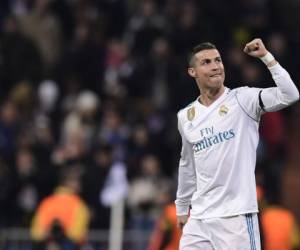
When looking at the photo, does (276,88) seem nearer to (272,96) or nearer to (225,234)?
(272,96)

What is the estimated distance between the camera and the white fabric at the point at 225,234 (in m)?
9.86

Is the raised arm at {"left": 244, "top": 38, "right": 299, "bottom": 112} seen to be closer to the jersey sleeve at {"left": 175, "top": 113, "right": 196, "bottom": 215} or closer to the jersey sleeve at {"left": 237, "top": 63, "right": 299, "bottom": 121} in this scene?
the jersey sleeve at {"left": 237, "top": 63, "right": 299, "bottom": 121}

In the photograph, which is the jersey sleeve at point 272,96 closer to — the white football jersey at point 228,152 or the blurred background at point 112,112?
the white football jersey at point 228,152

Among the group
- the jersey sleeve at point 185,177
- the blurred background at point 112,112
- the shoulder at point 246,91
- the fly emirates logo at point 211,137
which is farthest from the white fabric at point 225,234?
the blurred background at point 112,112

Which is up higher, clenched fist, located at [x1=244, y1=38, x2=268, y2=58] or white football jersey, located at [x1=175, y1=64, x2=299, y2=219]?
clenched fist, located at [x1=244, y1=38, x2=268, y2=58]

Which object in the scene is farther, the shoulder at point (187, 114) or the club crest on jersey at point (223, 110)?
the shoulder at point (187, 114)

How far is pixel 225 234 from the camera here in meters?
9.89

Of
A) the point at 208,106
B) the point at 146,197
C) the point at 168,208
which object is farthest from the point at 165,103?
the point at 208,106

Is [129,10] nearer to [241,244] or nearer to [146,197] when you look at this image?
[146,197]

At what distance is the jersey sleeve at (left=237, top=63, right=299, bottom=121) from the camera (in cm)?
954

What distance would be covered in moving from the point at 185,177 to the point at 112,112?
280 inches

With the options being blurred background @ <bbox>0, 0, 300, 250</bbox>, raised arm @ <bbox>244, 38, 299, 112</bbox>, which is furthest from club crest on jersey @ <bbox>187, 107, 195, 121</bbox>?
blurred background @ <bbox>0, 0, 300, 250</bbox>

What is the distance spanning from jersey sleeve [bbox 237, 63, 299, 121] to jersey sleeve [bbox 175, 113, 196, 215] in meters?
0.63

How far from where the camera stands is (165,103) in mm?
18234
